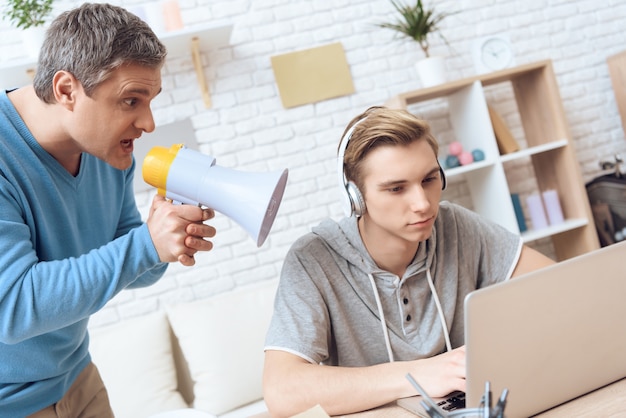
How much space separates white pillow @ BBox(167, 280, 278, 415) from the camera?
250cm

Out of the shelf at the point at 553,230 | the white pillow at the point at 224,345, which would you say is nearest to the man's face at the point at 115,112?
the white pillow at the point at 224,345

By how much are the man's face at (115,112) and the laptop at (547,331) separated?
0.76m

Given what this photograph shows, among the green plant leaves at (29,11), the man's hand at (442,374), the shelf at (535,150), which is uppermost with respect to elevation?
the green plant leaves at (29,11)

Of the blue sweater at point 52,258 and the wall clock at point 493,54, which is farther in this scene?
the wall clock at point 493,54

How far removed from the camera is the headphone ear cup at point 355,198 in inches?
57.5

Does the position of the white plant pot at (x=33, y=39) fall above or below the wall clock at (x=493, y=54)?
above

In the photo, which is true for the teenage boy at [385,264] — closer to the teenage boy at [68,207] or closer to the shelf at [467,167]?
the teenage boy at [68,207]

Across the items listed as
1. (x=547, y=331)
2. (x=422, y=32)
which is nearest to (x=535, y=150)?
(x=422, y=32)

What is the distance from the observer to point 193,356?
8.32 ft

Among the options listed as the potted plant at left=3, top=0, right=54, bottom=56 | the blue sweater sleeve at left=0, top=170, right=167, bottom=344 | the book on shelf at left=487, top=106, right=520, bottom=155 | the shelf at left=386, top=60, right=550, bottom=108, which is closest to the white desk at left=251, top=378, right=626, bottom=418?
the blue sweater sleeve at left=0, top=170, right=167, bottom=344

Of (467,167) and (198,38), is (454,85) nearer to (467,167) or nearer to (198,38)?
(467,167)

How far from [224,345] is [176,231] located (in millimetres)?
1499

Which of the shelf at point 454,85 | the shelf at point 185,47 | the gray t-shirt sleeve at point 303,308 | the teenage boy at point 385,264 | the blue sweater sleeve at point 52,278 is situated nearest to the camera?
the blue sweater sleeve at point 52,278

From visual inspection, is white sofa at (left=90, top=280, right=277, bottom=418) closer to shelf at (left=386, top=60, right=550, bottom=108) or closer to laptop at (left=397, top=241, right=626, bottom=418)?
shelf at (left=386, top=60, right=550, bottom=108)
